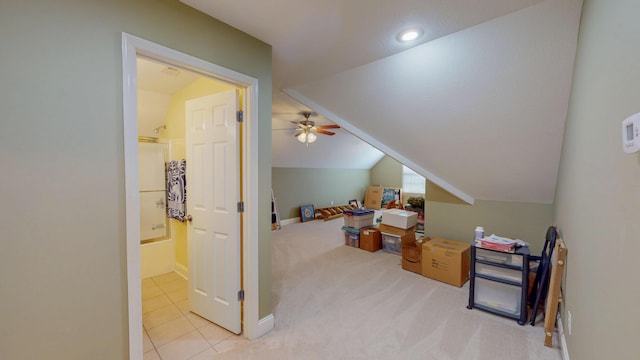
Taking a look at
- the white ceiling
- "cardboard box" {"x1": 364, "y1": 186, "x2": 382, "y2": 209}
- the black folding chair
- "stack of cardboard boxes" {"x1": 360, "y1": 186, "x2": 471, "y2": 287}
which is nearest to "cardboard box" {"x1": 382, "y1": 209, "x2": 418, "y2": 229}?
"stack of cardboard boxes" {"x1": 360, "y1": 186, "x2": 471, "y2": 287}

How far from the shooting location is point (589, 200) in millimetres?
1354

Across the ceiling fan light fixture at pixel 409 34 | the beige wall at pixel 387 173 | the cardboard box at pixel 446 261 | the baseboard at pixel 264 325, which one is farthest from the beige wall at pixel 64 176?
the beige wall at pixel 387 173

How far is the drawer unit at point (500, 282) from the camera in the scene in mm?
2318

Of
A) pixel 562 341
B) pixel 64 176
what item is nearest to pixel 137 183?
pixel 64 176

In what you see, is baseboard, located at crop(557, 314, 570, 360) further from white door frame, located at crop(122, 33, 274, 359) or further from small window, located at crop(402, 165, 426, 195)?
small window, located at crop(402, 165, 426, 195)

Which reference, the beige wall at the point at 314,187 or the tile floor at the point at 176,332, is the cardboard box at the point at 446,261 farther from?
the beige wall at the point at 314,187

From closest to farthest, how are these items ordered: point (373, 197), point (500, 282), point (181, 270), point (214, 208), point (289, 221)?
point (214, 208) < point (500, 282) < point (181, 270) < point (289, 221) < point (373, 197)

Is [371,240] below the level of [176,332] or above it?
above

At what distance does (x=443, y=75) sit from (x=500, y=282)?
6.63 feet

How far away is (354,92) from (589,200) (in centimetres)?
202

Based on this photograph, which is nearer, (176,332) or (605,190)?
(605,190)

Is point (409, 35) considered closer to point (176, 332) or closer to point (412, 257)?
point (412, 257)

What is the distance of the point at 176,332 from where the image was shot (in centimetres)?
218

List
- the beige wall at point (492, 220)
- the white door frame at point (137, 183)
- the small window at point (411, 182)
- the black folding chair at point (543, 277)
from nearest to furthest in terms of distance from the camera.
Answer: the white door frame at point (137, 183) → the black folding chair at point (543, 277) → the beige wall at point (492, 220) → the small window at point (411, 182)
